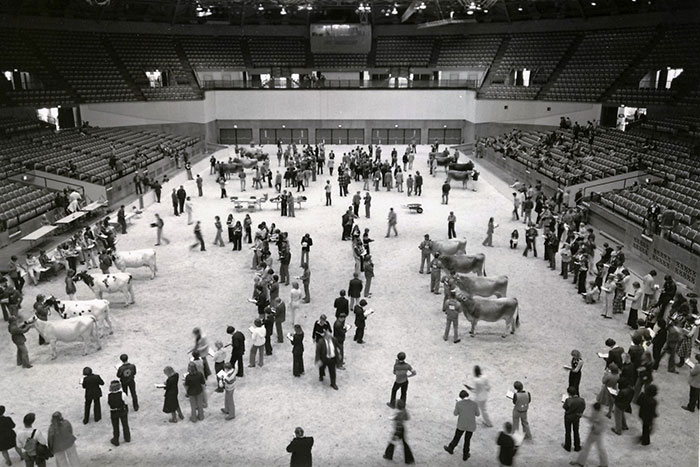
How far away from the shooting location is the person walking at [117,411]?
9969 mm

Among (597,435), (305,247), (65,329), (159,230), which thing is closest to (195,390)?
(65,329)

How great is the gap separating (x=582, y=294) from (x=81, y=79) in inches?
1589

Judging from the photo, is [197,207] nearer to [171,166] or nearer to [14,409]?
[171,166]

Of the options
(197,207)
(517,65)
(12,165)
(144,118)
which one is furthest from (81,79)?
(517,65)

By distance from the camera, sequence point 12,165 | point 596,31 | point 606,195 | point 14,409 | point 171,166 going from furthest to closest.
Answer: point 596,31 → point 171,166 → point 12,165 → point 606,195 → point 14,409

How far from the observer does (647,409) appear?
389 inches

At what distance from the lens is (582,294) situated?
1725 cm

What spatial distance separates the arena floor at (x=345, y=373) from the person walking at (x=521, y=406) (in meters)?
0.35

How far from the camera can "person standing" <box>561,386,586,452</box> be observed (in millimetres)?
9773

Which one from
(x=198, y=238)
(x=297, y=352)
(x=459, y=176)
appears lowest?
(x=297, y=352)

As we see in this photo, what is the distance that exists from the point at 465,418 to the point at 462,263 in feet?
28.7

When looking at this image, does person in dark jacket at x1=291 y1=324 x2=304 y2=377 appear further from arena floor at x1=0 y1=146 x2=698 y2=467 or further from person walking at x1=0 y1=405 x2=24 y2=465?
person walking at x1=0 y1=405 x2=24 y2=465

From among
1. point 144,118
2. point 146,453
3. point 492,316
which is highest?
point 144,118

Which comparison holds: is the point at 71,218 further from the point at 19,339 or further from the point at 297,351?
the point at 297,351
